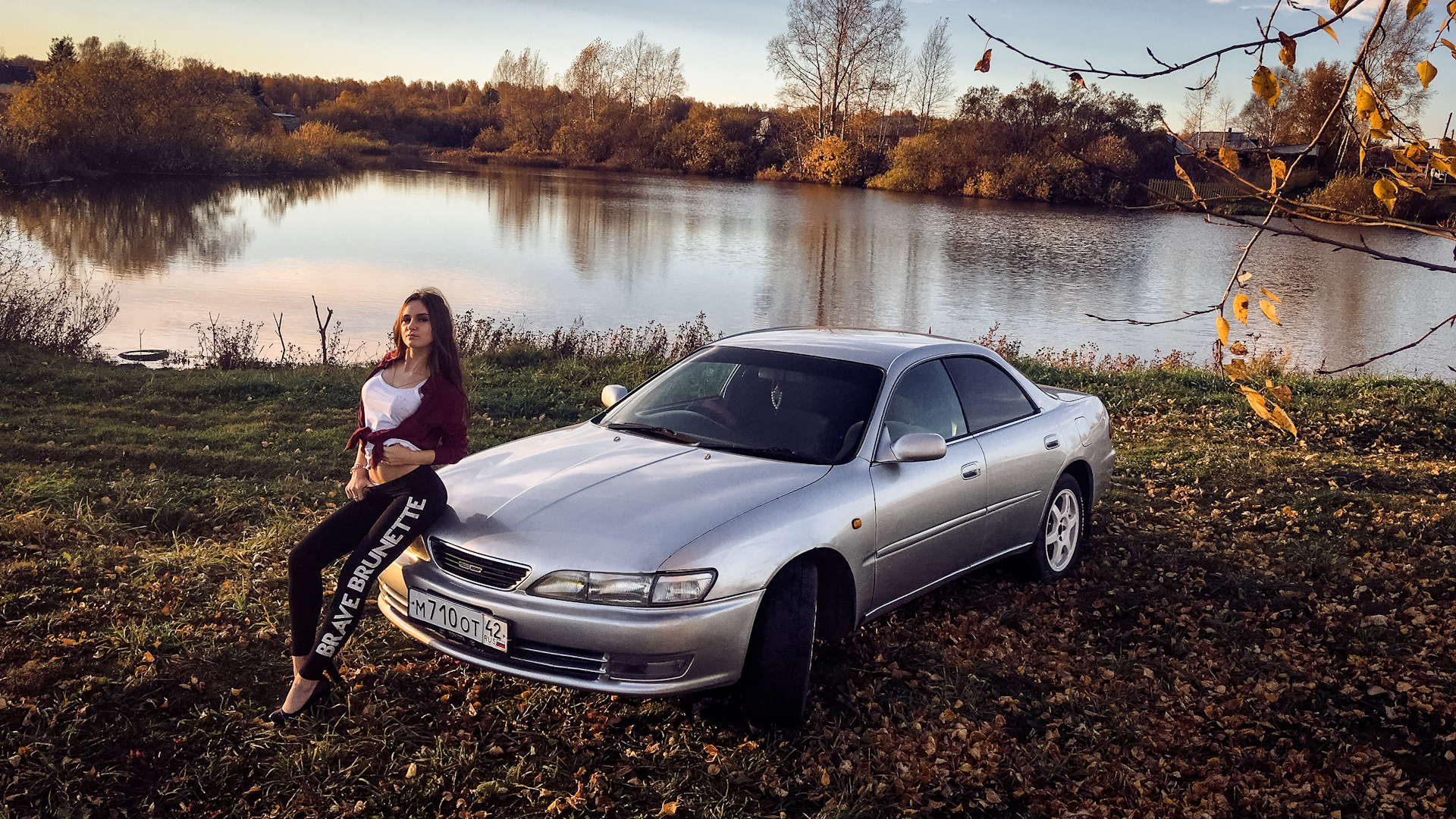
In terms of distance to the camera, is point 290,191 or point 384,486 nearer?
point 384,486

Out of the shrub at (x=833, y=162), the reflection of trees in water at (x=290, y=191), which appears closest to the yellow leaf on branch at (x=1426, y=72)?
the reflection of trees in water at (x=290, y=191)

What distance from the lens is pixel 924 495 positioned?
15.7 ft

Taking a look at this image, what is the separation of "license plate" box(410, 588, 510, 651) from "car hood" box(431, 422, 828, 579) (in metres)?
0.23

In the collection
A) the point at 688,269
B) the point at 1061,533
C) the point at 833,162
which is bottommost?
the point at 1061,533

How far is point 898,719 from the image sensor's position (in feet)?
14.1

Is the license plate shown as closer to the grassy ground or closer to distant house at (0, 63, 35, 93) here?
the grassy ground

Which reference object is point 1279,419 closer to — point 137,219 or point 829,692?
point 829,692

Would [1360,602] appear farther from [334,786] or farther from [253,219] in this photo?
[253,219]

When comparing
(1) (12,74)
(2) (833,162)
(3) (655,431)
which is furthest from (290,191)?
(1) (12,74)

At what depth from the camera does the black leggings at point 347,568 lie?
3998mm

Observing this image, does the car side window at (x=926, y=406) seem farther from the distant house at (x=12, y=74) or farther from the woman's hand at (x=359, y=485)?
the distant house at (x=12, y=74)

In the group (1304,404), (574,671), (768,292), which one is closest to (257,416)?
(574,671)

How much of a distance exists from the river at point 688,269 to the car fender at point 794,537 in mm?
12321

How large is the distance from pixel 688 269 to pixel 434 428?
23008 millimetres
